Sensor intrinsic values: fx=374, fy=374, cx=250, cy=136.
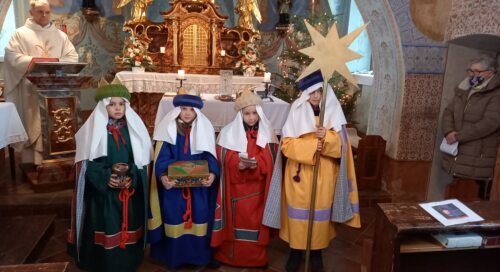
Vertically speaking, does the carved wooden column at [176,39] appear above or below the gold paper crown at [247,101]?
above

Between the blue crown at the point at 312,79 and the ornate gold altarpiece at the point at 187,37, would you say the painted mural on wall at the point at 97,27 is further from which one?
the blue crown at the point at 312,79

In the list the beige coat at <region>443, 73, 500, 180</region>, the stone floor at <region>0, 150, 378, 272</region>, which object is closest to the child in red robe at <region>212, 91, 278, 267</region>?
the stone floor at <region>0, 150, 378, 272</region>

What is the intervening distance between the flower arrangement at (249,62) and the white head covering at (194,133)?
4274mm

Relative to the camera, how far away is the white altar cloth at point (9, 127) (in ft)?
12.3

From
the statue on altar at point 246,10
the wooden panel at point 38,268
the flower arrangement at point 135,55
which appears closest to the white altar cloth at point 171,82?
the flower arrangement at point 135,55

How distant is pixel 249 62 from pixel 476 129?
178 inches

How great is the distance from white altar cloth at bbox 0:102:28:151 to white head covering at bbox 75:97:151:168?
4.33ft

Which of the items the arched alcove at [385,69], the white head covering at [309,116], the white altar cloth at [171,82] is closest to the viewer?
the white head covering at [309,116]

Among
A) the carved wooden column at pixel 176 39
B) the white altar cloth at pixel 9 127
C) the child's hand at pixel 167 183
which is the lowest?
the child's hand at pixel 167 183

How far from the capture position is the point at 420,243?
2252 millimetres

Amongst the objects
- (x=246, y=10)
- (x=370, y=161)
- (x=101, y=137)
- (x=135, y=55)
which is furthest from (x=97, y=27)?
(x=370, y=161)

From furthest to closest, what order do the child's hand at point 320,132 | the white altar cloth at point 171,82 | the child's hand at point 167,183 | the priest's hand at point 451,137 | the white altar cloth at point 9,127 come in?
the white altar cloth at point 171,82, the priest's hand at point 451,137, the white altar cloth at point 9,127, the child's hand at point 167,183, the child's hand at point 320,132

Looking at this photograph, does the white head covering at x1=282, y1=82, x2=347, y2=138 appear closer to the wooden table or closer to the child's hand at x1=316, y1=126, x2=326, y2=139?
the child's hand at x1=316, y1=126, x2=326, y2=139

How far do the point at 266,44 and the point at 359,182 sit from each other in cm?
591
